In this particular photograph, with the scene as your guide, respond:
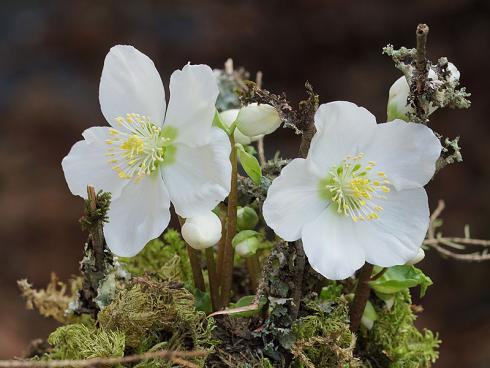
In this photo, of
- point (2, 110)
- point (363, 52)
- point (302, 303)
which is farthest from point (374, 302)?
point (2, 110)

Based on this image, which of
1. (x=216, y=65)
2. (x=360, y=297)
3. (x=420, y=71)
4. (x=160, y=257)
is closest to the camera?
(x=420, y=71)

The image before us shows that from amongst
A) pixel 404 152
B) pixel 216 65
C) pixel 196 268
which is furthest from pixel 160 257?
pixel 216 65

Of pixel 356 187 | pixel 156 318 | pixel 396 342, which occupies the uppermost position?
pixel 356 187

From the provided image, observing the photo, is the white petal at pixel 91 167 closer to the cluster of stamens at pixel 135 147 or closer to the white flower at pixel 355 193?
the cluster of stamens at pixel 135 147

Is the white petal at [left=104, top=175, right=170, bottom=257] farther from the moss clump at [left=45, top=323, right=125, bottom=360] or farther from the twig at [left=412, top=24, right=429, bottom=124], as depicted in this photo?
the twig at [left=412, top=24, right=429, bottom=124]

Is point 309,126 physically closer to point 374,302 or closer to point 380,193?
point 380,193

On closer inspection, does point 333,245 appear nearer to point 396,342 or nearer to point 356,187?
point 356,187
